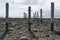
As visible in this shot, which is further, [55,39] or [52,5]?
[52,5]

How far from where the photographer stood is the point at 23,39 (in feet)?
34.1

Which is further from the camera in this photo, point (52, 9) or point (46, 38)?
point (52, 9)

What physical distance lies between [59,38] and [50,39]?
0.85m

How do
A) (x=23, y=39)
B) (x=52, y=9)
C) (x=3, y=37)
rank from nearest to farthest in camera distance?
(x=23, y=39) < (x=3, y=37) < (x=52, y=9)

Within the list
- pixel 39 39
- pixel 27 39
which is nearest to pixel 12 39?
pixel 27 39

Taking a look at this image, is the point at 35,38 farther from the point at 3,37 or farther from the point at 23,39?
the point at 3,37

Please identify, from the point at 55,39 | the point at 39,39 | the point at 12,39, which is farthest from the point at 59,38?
the point at 12,39

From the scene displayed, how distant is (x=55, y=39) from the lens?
34.9 feet

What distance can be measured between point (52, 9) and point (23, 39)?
13.8 feet

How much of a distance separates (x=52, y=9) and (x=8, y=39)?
4.78m

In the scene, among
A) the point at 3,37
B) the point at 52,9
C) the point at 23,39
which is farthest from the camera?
the point at 52,9

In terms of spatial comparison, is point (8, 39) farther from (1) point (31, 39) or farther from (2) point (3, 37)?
(1) point (31, 39)

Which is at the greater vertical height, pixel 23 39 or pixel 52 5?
pixel 52 5

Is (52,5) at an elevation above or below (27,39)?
above
